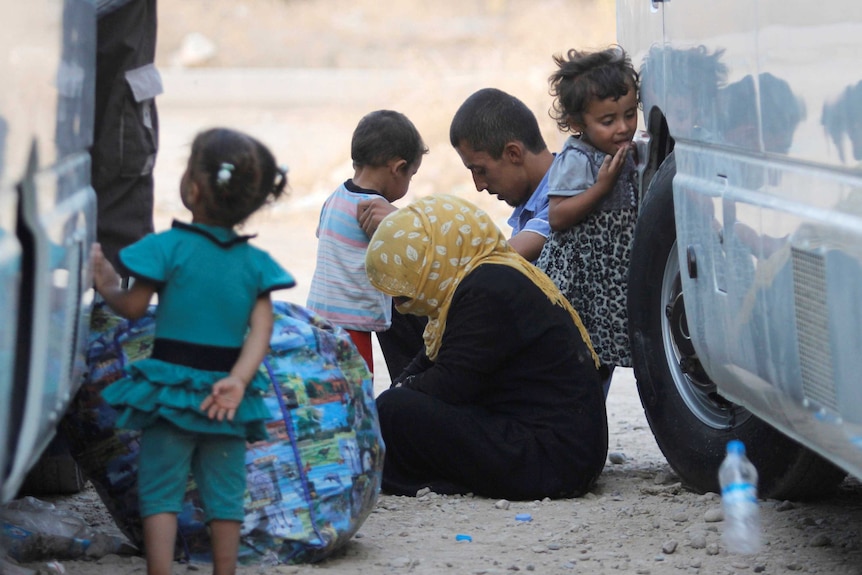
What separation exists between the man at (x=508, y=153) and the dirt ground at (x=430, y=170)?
1.02 meters

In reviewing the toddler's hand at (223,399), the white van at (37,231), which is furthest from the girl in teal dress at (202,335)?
the white van at (37,231)

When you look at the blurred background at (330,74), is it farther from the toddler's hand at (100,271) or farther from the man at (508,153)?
the man at (508,153)

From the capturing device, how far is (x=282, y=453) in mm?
3412

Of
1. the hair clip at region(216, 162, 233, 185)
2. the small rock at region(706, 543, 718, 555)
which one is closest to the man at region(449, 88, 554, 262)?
the small rock at region(706, 543, 718, 555)

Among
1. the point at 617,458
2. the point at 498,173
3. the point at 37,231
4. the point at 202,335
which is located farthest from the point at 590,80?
the point at 37,231

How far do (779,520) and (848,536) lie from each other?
0.22 metres

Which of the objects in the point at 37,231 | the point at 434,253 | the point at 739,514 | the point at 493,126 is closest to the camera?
the point at 37,231

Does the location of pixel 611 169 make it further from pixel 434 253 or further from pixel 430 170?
pixel 430 170

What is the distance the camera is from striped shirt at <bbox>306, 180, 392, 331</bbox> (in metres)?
5.27

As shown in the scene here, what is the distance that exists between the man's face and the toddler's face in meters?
0.38

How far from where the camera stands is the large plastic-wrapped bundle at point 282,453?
3.34 meters

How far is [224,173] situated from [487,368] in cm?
166

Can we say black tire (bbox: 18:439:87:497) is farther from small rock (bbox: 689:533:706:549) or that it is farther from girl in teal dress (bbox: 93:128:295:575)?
small rock (bbox: 689:533:706:549)

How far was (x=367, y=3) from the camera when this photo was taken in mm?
45438
